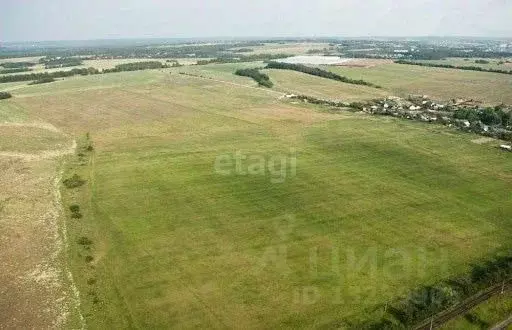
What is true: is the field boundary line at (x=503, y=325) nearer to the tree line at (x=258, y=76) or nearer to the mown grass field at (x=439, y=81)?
the mown grass field at (x=439, y=81)

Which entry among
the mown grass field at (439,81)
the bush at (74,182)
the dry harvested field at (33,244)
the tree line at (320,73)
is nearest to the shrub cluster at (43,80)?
the tree line at (320,73)

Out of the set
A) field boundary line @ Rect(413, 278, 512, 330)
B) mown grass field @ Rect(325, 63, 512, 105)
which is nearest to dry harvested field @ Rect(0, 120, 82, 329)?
field boundary line @ Rect(413, 278, 512, 330)

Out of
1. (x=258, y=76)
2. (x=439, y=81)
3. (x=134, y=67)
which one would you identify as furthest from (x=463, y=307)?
(x=134, y=67)

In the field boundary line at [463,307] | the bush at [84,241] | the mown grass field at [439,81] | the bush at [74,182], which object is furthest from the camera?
the mown grass field at [439,81]

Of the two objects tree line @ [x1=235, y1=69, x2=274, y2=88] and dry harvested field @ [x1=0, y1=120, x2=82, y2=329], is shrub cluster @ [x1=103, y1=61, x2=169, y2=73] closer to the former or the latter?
tree line @ [x1=235, y1=69, x2=274, y2=88]

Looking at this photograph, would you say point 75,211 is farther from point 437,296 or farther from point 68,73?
point 68,73

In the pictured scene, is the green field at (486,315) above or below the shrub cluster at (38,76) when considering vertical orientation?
below
